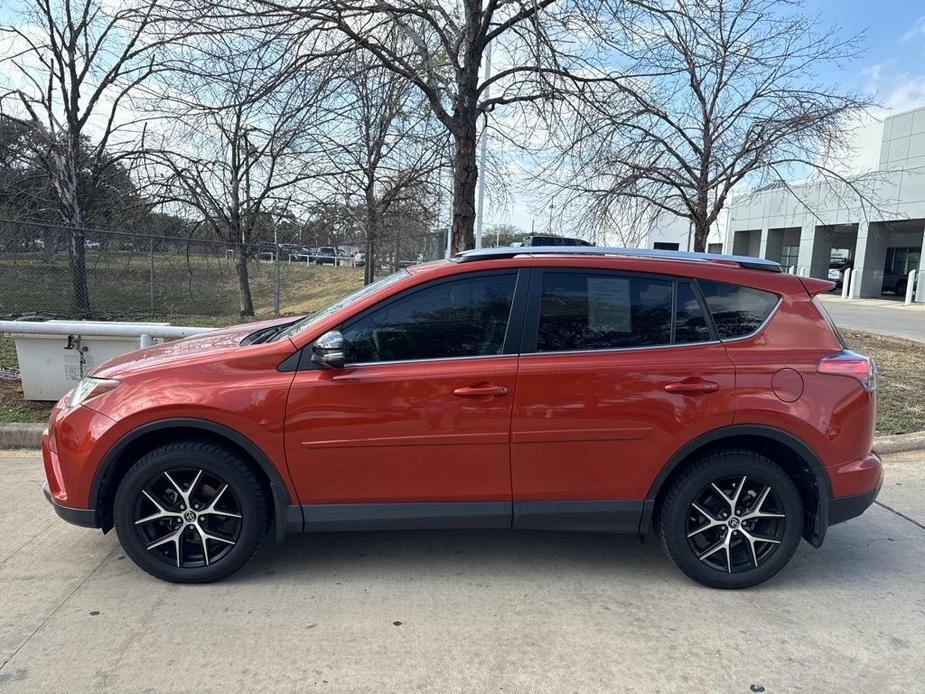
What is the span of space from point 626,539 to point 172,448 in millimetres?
2697

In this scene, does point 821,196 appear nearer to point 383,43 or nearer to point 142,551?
point 383,43

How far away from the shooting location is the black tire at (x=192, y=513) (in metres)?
3.11

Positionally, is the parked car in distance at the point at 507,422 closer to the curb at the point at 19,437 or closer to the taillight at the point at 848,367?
the taillight at the point at 848,367

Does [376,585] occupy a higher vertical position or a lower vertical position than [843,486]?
lower

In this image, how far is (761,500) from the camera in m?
3.26

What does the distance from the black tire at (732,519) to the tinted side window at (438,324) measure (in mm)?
1270

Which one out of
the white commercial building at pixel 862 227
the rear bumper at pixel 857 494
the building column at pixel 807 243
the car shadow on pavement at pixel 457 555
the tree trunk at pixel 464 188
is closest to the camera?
the rear bumper at pixel 857 494

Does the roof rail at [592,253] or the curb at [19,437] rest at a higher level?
the roof rail at [592,253]

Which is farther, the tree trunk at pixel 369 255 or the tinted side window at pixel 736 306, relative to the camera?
the tree trunk at pixel 369 255

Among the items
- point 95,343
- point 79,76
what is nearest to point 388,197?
point 79,76

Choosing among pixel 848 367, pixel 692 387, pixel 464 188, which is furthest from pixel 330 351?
pixel 464 188

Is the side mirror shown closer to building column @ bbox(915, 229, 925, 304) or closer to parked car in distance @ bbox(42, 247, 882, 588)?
parked car in distance @ bbox(42, 247, 882, 588)

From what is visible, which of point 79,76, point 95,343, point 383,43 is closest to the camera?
point 95,343

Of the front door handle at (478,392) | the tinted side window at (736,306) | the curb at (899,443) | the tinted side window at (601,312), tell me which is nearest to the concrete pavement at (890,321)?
the curb at (899,443)
